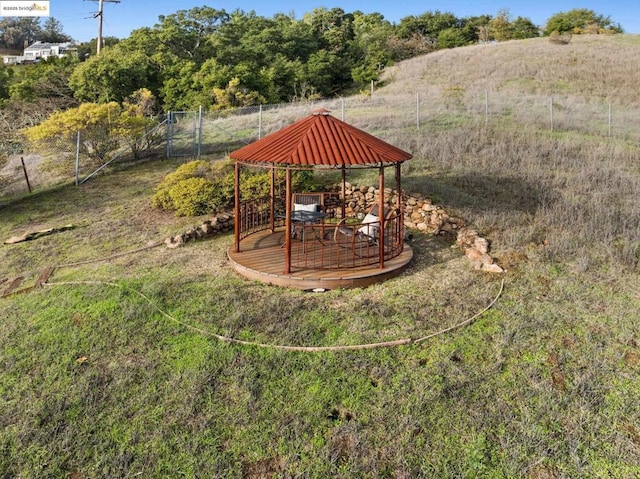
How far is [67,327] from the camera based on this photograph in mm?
5824

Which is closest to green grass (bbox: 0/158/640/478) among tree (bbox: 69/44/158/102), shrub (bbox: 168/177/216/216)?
shrub (bbox: 168/177/216/216)

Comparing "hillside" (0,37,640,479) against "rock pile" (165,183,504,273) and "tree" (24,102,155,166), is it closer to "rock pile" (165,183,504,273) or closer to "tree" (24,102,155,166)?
"rock pile" (165,183,504,273)

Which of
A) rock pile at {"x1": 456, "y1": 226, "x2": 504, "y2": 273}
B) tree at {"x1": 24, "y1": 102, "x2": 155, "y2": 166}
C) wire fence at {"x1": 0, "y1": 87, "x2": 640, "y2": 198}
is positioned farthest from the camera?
wire fence at {"x1": 0, "y1": 87, "x2": 640, "y2": 198}

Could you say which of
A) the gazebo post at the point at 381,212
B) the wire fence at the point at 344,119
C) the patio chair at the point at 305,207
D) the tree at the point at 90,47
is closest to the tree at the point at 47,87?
the tree at the point at 90,47

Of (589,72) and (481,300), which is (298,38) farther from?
(481,300)

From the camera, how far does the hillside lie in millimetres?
3908

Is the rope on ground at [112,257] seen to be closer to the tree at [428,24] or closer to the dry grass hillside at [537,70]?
the dry grass hillside at [537,70]

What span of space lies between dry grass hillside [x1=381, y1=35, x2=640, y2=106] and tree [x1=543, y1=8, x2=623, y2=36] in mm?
12409

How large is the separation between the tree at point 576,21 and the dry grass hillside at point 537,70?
40.7ft

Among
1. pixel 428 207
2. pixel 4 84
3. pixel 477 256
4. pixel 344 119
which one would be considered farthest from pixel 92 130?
pixel 4 84

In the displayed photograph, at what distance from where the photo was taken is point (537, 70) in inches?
1310

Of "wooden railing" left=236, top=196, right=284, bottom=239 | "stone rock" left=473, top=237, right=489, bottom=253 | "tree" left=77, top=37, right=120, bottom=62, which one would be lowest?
"stone rock" left=473, top=237, right=489, bottom=253

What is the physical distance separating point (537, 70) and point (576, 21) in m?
30.2

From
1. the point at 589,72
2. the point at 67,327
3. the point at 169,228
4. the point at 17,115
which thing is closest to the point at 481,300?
the point at 67,327
